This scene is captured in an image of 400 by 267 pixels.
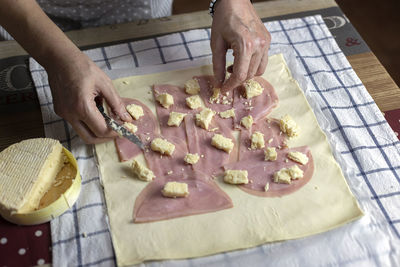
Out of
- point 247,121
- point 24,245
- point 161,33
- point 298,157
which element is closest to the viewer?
point 24,245

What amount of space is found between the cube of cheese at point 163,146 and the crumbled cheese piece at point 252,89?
11.4 inches

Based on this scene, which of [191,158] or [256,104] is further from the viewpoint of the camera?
[256,104]

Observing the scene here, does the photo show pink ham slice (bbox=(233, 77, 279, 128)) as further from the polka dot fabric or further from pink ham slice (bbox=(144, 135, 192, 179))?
the polka dot fabric

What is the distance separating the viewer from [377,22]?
2.76 m

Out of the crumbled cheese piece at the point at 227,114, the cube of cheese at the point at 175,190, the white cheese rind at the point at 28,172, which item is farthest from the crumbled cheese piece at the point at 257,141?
the white cheese rind at the point at 28,172

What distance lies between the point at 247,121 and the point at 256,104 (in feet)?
0.27

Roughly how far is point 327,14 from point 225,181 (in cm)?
85

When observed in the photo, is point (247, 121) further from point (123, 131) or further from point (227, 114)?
point (123, 131)

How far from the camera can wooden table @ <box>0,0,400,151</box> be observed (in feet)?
4.33

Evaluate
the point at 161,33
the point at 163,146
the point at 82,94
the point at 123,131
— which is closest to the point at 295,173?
the point at 163,146

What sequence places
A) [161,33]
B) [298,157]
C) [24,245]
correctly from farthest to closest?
[161,33]
[298,157]
[24,245]

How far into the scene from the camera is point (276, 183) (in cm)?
114

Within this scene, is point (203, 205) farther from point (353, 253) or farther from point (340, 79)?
point (340, 79)

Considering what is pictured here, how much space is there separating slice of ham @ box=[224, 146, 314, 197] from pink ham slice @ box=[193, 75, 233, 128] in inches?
5.9
